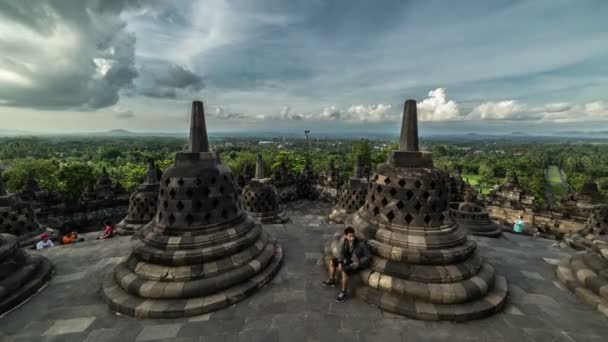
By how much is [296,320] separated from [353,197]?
28.2ft

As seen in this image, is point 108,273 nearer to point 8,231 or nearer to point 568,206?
point 8,231

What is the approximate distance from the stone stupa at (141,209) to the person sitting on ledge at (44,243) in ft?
6.64

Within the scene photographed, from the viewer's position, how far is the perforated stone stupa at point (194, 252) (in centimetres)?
483

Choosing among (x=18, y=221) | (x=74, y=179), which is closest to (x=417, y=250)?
(x=18, y=221)

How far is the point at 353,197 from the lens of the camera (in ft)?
40.9

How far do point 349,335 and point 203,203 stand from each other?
407 centimetres

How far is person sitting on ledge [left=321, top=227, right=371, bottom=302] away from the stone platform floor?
0.33 metres

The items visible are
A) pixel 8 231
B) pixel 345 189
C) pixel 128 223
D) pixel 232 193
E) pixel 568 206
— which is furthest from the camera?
pixel 568 206

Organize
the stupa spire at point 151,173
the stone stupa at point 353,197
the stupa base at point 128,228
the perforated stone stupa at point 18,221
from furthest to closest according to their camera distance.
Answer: the stone stupa at point 353,197
the stupa spire at point 151,173
the stupa base at point 128,228
the perforated stone stupa at point 18,221

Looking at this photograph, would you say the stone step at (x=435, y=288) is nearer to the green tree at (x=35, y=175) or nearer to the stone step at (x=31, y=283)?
the stone step at (x=31, y=283)

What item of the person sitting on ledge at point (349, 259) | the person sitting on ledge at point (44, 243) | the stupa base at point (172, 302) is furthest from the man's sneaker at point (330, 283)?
the person sitting on ledge at point (44, 243)

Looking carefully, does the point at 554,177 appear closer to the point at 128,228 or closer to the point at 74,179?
the point at 128,228

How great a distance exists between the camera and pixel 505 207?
16.5 m

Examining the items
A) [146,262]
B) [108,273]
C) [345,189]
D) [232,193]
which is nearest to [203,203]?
[232,193]
